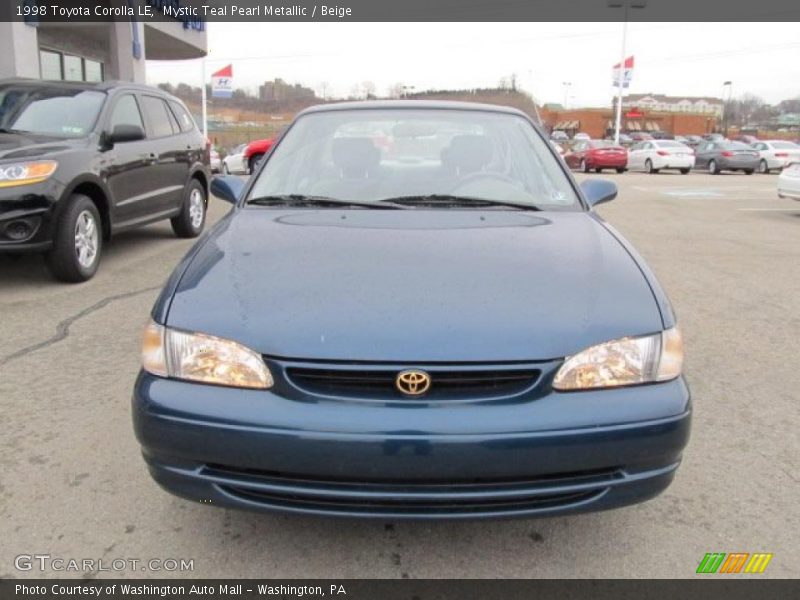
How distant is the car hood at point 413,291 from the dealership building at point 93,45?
1040 centimetres

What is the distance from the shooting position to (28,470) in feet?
9.14

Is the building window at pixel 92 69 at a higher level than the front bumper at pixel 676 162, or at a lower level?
higher

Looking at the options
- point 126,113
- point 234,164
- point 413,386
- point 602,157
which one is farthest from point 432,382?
point 602,157

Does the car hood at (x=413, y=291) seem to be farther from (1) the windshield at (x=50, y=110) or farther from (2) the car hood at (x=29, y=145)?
(1) the windshield at (x=50, y=110)

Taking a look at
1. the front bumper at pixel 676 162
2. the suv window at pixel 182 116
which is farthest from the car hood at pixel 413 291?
the front bumper at pixel 676 162

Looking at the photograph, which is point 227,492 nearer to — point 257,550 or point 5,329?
point 257,550

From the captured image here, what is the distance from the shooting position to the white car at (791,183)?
11.5 m

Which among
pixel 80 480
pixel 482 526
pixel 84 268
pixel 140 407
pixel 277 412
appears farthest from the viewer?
pixel 84 268

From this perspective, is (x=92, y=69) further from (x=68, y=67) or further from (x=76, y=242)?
(x=76, y=242)

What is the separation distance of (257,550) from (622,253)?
170 cm

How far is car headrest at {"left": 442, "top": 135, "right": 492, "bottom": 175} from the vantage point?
11.2ft

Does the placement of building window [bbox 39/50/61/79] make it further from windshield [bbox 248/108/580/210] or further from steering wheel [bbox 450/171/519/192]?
steering wheel [bbox 450/171/519/192]

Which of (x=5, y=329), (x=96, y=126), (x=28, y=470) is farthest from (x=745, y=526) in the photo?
(x=96, y=126)

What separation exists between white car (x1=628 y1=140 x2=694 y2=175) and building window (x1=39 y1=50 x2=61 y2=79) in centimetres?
2074
